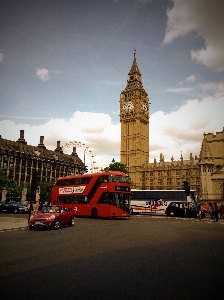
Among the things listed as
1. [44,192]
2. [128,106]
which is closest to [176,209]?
[44,192]

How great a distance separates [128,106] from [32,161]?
4674cm

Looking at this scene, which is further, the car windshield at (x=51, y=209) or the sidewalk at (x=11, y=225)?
the car windshield at (x=51, y=209)

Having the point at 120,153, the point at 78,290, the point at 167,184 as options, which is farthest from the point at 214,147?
the point at 78,290

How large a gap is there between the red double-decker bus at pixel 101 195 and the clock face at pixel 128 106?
87.1 metres

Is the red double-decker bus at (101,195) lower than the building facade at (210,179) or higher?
lower

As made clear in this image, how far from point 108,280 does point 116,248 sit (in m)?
3.82

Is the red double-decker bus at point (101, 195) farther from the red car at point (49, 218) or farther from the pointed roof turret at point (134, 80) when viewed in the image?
the pointed roof turret at point (134, 80)

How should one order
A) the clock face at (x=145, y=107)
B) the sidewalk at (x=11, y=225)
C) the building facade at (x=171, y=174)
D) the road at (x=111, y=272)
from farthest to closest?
the clock face at (x=145, y=107) → the building facade at (x=171, y=174) → the sidewalk at (x=11, y=225) → the road at (x=111, y=272)

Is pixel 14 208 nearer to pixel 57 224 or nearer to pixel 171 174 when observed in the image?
pixel 57 224

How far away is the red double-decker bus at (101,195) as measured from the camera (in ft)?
76.4

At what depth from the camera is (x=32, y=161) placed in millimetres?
89812

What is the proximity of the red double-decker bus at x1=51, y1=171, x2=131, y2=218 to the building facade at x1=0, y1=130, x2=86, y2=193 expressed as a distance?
60.2 metres

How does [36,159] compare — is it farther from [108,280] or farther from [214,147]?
[108,280]

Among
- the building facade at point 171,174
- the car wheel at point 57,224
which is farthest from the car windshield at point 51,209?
the building facade at point 171,174
